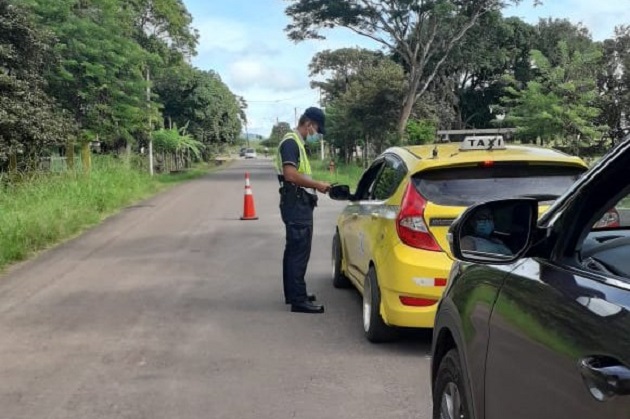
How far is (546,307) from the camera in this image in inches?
88.4

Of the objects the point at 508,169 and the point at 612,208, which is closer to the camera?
the point at 612,208

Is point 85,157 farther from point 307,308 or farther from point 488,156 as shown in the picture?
point 488,156

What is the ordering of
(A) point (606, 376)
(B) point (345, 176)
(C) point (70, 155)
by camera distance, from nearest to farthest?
(A) point (606, 376) < (C) point (70, 155) < (B) point (345, 176)

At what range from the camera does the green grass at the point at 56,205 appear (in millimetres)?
11073

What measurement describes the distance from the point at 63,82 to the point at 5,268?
47.5 ft

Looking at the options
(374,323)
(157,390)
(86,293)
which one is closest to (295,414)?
(157,390)

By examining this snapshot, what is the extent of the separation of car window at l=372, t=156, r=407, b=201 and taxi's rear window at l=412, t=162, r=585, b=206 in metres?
0.34

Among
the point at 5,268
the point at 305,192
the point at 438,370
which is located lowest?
the point at 5,268

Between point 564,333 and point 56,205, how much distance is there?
13486 mm

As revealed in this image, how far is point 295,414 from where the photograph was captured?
4.46 m

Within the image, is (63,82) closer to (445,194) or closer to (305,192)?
(305,192)

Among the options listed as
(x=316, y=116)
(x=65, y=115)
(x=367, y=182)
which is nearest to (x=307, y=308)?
(x=367, y=182)

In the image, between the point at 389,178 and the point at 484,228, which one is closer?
the point at 484,228

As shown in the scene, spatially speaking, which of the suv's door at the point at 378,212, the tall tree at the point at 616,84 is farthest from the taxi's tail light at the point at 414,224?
the tall tree at the point at 616,84
